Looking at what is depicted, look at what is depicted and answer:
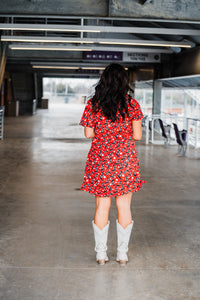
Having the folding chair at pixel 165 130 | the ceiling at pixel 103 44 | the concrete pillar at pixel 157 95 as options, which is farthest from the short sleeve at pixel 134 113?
the concrete pillar at pixel 157 95

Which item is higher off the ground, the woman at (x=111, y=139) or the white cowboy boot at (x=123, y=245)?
the woman at (x=111, y=139)

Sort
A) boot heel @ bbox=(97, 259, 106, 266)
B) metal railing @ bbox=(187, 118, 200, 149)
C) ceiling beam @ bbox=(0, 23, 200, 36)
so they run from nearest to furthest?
boot heel @ bbox=(97, 259, 106, 266) → ceiling beam @ bbox=(0, 23, 200, 36) → metal railing @ bbox=(187, 118, 200, 149)

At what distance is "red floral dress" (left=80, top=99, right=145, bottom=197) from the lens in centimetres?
293

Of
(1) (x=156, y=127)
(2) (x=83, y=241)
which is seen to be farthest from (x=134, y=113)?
(1) (x=156, y=127)

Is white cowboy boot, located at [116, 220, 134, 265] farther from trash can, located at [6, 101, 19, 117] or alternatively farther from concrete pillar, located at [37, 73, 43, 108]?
concrete pillar, located at [37, 73, 43, 108]

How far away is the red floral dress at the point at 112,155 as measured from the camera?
2932 millimetres

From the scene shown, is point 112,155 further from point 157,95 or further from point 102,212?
point 157,95

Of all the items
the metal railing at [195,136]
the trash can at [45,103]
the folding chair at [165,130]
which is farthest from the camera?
the trash can at [45,103]

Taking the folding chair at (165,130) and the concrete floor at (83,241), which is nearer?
the concrete floor at (83,241)

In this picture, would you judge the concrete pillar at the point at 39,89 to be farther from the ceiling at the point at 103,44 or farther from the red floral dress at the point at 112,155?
the red floral dress at the point at 112,155

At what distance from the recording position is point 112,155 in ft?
9.59

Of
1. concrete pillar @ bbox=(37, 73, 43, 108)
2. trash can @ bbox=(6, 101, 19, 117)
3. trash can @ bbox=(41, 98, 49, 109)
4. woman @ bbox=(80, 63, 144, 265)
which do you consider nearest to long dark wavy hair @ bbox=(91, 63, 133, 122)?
woman @ bbox=(80, 63, 144, 265)

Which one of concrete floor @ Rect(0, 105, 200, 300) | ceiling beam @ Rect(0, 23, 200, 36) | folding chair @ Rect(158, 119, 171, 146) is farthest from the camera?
folding chair @ Rect(158, 119, 171, 146)

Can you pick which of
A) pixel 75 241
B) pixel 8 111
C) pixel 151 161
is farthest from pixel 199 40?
pixel 8 111
